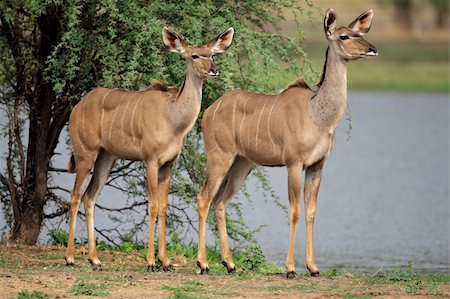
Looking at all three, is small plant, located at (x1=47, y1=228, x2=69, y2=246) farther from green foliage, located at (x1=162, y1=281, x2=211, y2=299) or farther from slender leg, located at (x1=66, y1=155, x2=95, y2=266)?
green foliage, located at (x1=162, y1=281, x2=211, y2=299)

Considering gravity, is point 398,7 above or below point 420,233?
above

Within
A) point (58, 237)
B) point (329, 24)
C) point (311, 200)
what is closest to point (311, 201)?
point (311, 200)

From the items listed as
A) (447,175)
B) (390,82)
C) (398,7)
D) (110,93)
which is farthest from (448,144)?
(398,7)

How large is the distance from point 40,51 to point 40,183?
1.49 metres

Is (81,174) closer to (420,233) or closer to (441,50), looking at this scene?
(420,233)

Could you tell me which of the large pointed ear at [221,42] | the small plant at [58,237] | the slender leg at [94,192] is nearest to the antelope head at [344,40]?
the large pointed ear at [221,42]

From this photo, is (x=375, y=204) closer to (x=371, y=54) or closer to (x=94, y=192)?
(x=94, y=192)

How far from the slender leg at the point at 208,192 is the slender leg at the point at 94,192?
1065 millimetres

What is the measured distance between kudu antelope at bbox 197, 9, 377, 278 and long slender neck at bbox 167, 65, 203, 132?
350 mm

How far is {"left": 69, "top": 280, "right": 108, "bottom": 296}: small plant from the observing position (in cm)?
1093

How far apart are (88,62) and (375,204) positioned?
1293cm

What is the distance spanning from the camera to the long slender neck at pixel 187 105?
12.5 meters

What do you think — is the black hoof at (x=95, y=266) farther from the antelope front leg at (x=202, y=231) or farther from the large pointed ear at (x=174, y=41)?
the large pointed ear at (x=174, y=41)

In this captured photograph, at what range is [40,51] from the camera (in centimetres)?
1499
